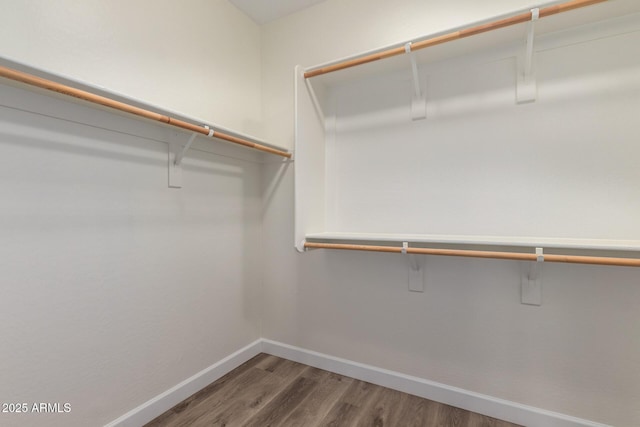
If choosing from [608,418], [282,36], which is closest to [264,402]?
[608,418]

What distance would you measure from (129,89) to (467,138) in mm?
1682

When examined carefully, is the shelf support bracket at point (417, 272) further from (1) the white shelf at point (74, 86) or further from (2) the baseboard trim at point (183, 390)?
(1) the white shelf at point (74, 86)

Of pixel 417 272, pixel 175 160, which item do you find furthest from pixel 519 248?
pixel 175 160

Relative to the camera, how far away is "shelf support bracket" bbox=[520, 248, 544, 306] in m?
1.44

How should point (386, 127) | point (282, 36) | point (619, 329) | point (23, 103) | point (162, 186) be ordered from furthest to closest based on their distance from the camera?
point (282, 36)
point (386, 127)
point (162, 186)
point (619, 329)
point (23, 103)

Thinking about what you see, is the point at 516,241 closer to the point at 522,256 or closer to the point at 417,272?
the point at 522,256

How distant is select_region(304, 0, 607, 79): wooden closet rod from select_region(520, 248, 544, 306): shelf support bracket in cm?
104

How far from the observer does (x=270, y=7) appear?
6.75 ft

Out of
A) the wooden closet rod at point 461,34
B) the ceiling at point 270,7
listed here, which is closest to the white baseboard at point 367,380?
the wooden closet rod at point 461,34

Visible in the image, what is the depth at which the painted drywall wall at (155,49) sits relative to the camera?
3.81 feet

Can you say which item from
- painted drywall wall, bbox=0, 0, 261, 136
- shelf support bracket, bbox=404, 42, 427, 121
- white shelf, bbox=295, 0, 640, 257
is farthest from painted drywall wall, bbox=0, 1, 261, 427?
shelf support bracket, bbox=404, 42, 427, 121

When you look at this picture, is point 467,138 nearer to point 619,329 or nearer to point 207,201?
point 619,329

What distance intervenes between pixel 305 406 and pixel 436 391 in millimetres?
708

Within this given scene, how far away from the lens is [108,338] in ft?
4.46
